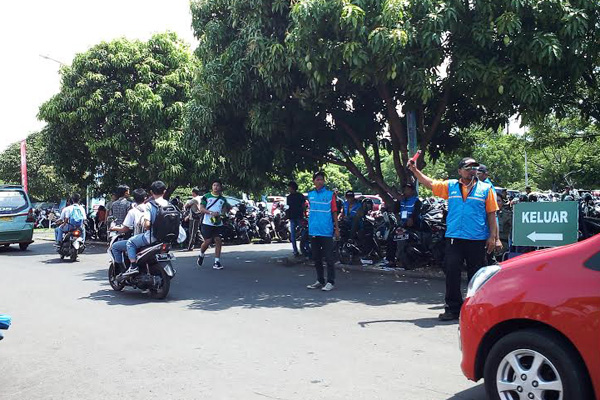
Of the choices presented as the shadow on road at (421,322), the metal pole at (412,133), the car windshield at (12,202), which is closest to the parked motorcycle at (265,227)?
the car windshield at (12,202)

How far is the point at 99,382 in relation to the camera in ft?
15.0

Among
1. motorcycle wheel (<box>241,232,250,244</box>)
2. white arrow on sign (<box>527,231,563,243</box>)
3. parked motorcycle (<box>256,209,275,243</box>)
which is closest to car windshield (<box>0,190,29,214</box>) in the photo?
motorcycle wheel (<box>241,232,250,244</box>)

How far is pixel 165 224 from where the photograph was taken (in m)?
8.21

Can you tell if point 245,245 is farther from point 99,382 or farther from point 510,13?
point 99,382

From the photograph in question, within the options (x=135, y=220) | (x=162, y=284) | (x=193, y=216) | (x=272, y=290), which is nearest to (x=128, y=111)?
(x=193, y=216)

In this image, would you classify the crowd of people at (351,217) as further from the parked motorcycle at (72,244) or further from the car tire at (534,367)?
the car tire at (534,367)

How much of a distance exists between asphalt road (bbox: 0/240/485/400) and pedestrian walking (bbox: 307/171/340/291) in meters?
0.46

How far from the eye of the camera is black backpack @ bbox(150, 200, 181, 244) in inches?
322

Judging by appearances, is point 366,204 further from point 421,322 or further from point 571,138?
point 571,138

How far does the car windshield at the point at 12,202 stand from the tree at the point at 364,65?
342 inches

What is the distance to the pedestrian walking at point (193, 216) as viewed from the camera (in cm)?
1539

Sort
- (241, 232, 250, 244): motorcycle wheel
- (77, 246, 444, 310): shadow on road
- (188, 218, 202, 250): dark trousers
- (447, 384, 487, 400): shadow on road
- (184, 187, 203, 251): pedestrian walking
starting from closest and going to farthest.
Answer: (447, 384, 487, 400): shadow on road → (77, 246, 444, 310): shadow on road → (184, 187, 203, 251): pedestrian walking → (188, 218, 202, 250): dark trousers → (241, 232, 250, 244): motorcycle wheel

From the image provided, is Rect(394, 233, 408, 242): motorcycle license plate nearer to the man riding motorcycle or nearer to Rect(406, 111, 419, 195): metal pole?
Rect(406, 111, 419, 195): metal pole

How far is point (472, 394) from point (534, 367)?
92 cm
